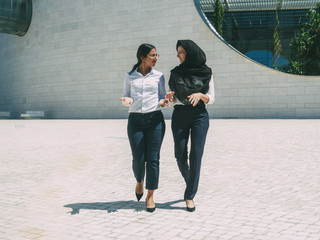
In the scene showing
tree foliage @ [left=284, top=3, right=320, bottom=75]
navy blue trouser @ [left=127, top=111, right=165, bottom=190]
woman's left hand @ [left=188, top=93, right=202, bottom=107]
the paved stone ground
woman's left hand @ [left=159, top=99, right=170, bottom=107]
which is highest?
tree foliage @ [left=284, top=3, right=320, bottom=75]

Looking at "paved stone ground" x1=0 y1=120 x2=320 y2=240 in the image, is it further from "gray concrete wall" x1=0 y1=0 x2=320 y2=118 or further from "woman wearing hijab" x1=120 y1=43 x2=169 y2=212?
"gray concrete wall" x1=0 y1=0 x2=320 y2=118

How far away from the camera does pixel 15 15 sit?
26.3 m

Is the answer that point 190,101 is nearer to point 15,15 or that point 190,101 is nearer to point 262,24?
point 15,15

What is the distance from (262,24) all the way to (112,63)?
16143 mm

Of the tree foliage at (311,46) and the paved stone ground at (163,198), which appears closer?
the paved stone ground at (163,198)

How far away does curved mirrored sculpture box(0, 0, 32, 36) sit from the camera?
26078 millimetres

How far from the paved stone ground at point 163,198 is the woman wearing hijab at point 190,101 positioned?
464 mm

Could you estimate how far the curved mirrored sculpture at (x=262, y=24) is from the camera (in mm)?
28219

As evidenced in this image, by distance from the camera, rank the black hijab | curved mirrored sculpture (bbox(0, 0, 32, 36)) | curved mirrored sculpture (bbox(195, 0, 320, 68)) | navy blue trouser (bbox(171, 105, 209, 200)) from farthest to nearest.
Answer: curved mirrored sculpture (bbox(195, 0, 320, 68))
curved mirrored sculpture (bbox(0, 0, 32, 36))
navy blue trouser (bbox(171, 105, 209, 200))
the black hijab

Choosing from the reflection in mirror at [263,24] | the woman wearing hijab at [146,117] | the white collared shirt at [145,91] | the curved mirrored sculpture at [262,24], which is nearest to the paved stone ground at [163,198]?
the woman wearing hijab at [146,117]

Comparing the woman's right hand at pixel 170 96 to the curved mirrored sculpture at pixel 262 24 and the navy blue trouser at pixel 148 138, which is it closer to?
the navy blue trouser at pixel 148 138

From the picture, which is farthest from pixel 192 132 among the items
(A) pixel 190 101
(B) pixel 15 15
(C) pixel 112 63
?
(B) pixel 15 15

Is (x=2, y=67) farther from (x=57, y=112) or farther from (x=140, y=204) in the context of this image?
(x=140, y=204)

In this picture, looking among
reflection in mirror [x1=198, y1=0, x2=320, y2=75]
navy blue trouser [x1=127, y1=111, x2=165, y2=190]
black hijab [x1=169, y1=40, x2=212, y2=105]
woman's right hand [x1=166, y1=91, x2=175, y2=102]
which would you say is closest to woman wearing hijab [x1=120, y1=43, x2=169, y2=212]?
navy blue trouser [x1=127, y1=111, x2=165, y2=190]
